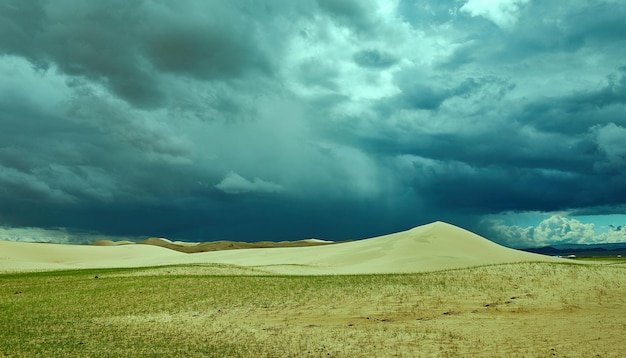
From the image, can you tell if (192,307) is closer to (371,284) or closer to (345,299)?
(345,299)

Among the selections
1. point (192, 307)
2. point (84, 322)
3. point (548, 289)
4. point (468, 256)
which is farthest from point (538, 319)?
point (468, 256)

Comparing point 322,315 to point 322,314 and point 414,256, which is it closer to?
point 322,314

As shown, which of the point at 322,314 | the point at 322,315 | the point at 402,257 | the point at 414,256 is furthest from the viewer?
the point at 402,257

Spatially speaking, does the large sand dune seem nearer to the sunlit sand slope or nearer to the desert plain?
the sunlit sand slope

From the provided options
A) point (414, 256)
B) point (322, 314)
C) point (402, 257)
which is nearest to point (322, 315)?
point (322, 314)

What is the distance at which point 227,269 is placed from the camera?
48.0m

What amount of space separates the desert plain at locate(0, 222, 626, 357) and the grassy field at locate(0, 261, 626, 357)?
0.23ft

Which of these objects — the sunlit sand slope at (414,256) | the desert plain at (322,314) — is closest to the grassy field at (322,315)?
the desert plain at (322,314)

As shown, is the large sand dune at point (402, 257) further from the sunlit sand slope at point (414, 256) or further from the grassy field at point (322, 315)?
the grassy field at point (322, 315)

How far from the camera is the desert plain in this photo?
1866 cm

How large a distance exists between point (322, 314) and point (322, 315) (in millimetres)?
219

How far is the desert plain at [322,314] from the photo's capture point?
1866 cm

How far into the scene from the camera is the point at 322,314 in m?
26.1

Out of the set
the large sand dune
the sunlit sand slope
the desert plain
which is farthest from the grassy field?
the sunlit sand slope
